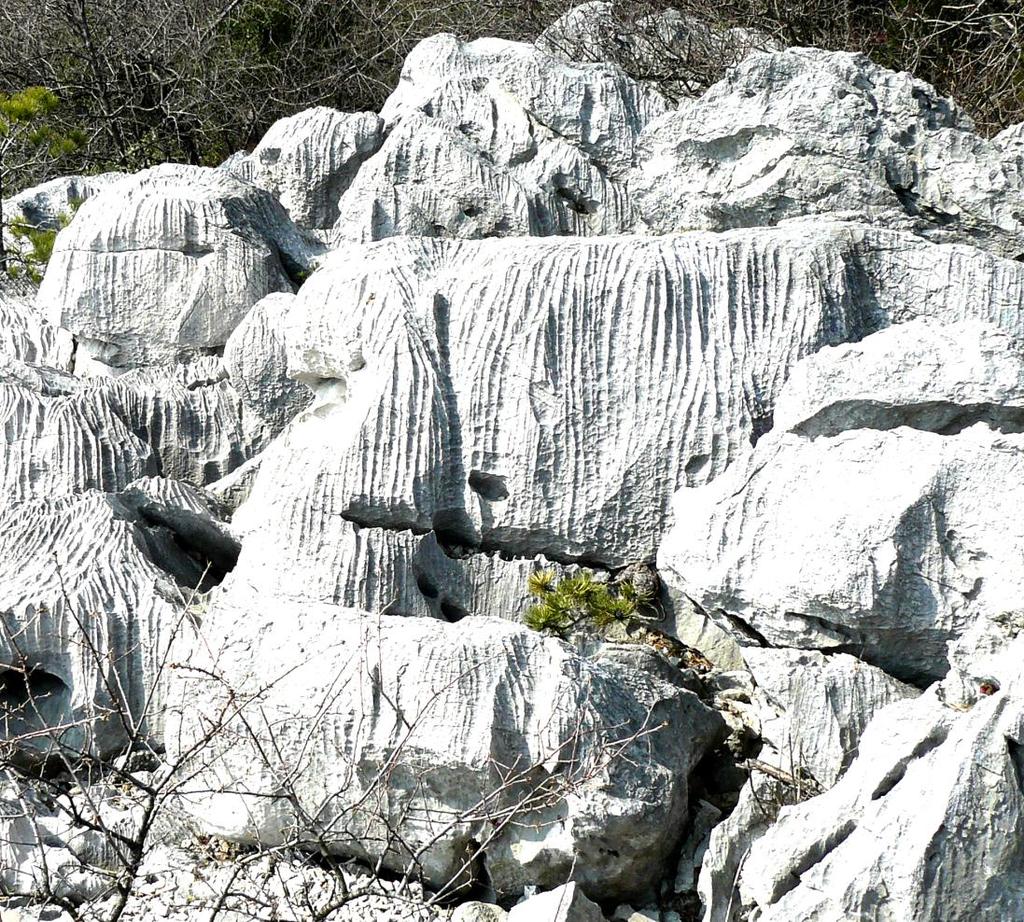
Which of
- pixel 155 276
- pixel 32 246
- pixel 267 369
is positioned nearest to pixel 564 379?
pixel 267 369

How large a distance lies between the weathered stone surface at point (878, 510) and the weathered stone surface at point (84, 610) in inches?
81.0

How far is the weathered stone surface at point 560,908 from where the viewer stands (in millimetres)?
Result: 4523

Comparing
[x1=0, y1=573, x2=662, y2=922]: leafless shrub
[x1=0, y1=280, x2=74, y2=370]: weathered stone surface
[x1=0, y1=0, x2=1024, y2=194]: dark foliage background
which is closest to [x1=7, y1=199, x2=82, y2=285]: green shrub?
[x1=0, y1=280, x2=74, y2=370]: weathered stone surface

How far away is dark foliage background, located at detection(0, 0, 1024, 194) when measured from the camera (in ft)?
36.3

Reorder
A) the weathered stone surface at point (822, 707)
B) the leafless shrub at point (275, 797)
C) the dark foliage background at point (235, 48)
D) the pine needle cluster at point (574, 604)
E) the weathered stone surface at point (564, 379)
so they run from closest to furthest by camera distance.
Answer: the leafless shrub at point (275, 797), the weathered stone surface at point (822, 707), the pine needle cluster at point (574, 604), the weathered stone surface at point (564, 379), the dark foliage background at point (235, 48)

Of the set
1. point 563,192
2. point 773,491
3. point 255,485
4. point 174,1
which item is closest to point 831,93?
point 563,192

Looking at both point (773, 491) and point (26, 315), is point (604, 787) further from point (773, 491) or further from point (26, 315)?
point (26, 315)

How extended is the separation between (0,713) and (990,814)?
3.58 m

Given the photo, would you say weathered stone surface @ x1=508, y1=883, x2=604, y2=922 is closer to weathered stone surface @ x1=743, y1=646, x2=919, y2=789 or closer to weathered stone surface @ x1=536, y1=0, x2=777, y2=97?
weathered stone surface @ x1=743, y1=646, x2=919, y2=789

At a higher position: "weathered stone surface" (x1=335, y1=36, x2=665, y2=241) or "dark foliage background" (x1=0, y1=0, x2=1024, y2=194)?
"dark foliage background" (x1=0, y1=0, x2=1024, y2=194)

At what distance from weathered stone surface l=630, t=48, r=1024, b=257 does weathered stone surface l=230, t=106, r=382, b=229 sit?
2095 mm

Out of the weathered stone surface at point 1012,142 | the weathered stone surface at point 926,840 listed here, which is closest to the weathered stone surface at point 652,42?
the weathered stone surface at point 1012,142

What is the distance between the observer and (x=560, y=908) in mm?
4527

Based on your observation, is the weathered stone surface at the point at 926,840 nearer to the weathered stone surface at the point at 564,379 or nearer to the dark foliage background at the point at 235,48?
the weathered stone surface at the point at 564,379
